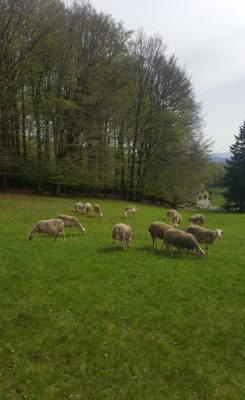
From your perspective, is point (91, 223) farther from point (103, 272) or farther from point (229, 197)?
point (229, 197)

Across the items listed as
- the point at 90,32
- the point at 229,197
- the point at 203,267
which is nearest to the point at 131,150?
the point at 90,32

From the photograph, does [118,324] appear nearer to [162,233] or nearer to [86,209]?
[162,233]

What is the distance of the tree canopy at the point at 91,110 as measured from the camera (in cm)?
4766

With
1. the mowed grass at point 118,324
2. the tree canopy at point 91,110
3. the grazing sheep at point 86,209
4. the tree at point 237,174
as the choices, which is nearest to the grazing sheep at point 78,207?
the grazing sheep at point 86,209

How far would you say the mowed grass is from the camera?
12711 mm

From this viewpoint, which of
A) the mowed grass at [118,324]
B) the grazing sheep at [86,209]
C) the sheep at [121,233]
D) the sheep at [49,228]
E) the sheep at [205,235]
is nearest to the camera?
the mowed grass at [118,324]

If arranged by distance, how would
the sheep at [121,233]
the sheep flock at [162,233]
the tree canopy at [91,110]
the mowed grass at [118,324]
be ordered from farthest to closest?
the tree canopy at [91,110], the sheep at [121,233], the sheep flock at [162,233], the mowed grass at [118,324]

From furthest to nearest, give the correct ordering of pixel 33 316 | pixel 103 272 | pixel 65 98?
pixel 65 98 → pixel 103 272 → pixel 33 316

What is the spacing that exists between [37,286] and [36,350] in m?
4.08

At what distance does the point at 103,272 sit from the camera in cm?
1917

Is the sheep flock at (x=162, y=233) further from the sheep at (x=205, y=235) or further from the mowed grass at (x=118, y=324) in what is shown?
the mowed grass at (x=118, y=324)

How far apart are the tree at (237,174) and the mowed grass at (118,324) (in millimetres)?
55481

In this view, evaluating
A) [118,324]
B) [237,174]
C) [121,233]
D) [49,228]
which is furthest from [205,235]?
[237,174]

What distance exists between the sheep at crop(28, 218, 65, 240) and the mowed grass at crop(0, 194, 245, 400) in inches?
71.3
